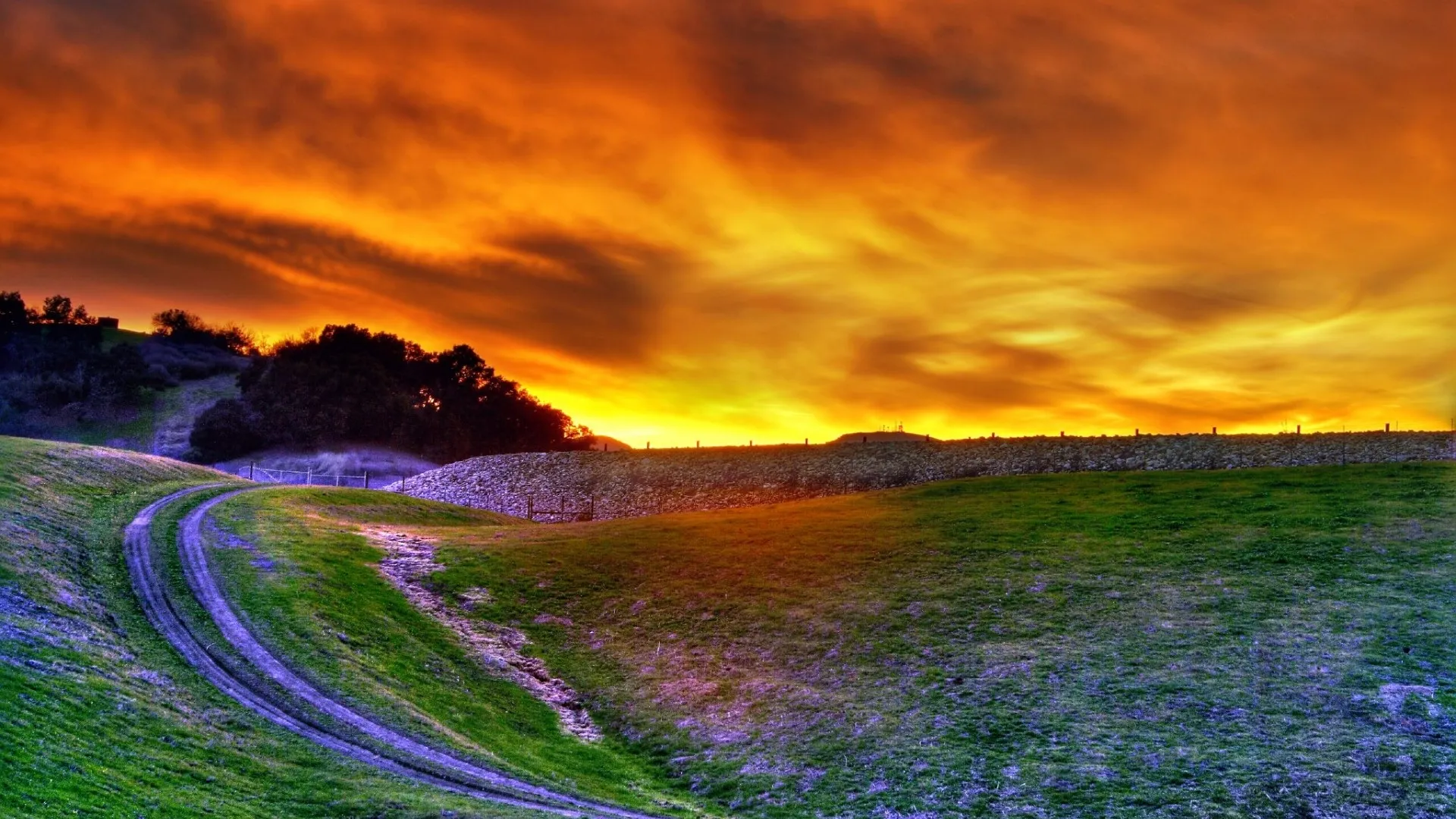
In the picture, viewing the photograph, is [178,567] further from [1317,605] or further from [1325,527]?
[1325,527]

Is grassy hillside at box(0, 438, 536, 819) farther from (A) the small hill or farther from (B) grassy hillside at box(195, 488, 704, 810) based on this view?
(B) grassy hillside at box(195, 488, 704, 810)

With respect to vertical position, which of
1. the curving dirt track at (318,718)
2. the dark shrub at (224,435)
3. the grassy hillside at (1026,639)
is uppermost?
the dark shrub at (224,435)

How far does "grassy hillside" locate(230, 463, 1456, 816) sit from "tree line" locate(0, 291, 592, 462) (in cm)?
8053

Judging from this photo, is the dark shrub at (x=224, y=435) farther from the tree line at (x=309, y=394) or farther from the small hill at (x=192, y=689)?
the small hill at (x=192, y=689)

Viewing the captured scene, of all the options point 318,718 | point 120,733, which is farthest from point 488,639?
point 120,733

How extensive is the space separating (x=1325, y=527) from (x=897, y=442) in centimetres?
4136

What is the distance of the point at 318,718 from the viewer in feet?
115

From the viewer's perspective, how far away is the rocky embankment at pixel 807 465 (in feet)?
238

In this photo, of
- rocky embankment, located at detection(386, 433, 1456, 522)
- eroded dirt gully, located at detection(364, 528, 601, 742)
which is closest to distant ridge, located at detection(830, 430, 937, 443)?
rocky embankment, located at detection(386, 433, 1456, 522)

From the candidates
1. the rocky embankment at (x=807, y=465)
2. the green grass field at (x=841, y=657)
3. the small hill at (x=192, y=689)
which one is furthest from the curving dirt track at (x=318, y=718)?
the rocky embankment at (x=807, y=465)

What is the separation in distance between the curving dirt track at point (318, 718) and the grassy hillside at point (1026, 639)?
367 cm

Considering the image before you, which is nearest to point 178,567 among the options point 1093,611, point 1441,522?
point 1093,611

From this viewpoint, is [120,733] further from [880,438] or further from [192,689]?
[880,438]

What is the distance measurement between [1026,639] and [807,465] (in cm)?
5047
